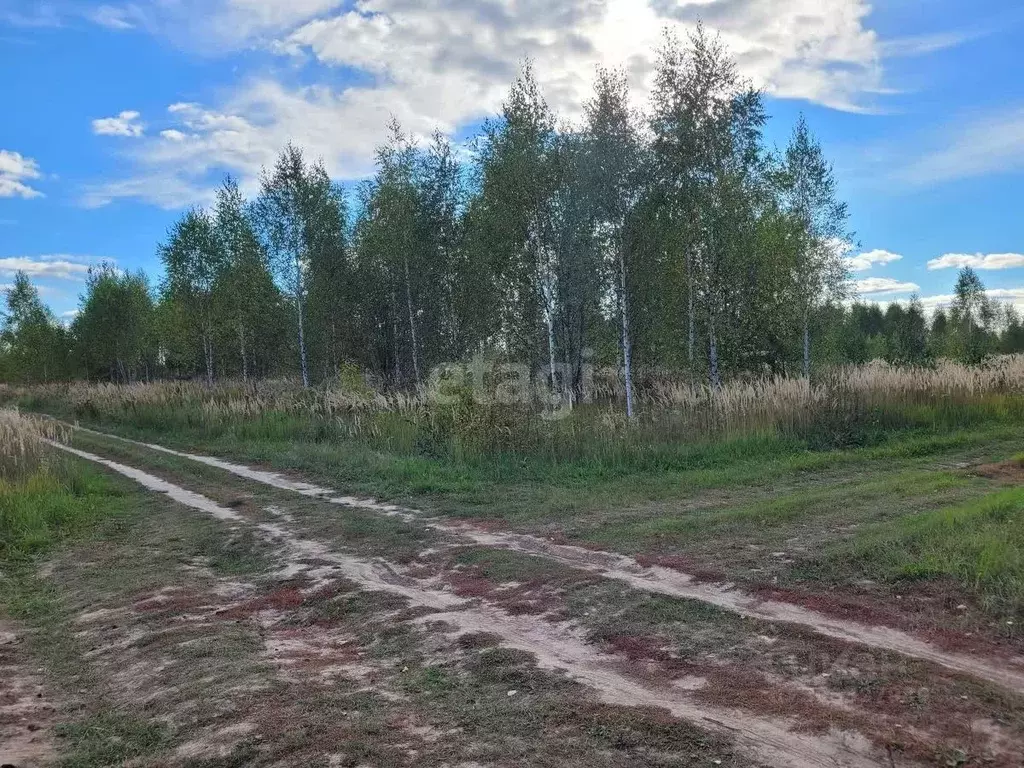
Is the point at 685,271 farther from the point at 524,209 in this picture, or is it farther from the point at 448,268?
the point at 448,268

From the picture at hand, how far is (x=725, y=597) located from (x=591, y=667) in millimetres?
1571

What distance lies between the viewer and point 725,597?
5.22 metres

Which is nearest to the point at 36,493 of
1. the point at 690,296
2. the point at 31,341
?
the point at 690,296

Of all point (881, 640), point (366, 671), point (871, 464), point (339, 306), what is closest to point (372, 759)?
point (366, 671)

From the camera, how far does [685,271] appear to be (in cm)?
1853

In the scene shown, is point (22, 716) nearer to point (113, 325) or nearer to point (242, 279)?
point (242, 279)

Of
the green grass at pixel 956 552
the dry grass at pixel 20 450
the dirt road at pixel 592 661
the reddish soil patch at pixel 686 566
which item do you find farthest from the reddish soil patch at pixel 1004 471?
the dry grass at pixel 20 450

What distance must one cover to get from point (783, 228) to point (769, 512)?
17.0m

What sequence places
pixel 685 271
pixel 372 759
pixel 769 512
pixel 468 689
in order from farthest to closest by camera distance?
pixel 685 271 < pixel 769 512 < pixel 468 689 < pixel 372 759

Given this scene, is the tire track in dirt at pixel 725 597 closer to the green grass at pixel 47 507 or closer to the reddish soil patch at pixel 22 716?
the reddish soil patch at pixel 22 716

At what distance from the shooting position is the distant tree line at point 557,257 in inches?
666

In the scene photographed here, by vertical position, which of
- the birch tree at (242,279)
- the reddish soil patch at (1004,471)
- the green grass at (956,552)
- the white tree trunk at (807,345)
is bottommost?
the reddish soil patch at (1004,471)

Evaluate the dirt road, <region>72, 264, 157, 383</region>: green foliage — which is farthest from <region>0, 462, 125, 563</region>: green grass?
<region>72, 264, 157, 383</region>: green foliage

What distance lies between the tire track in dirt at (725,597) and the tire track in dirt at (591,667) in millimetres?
1116
